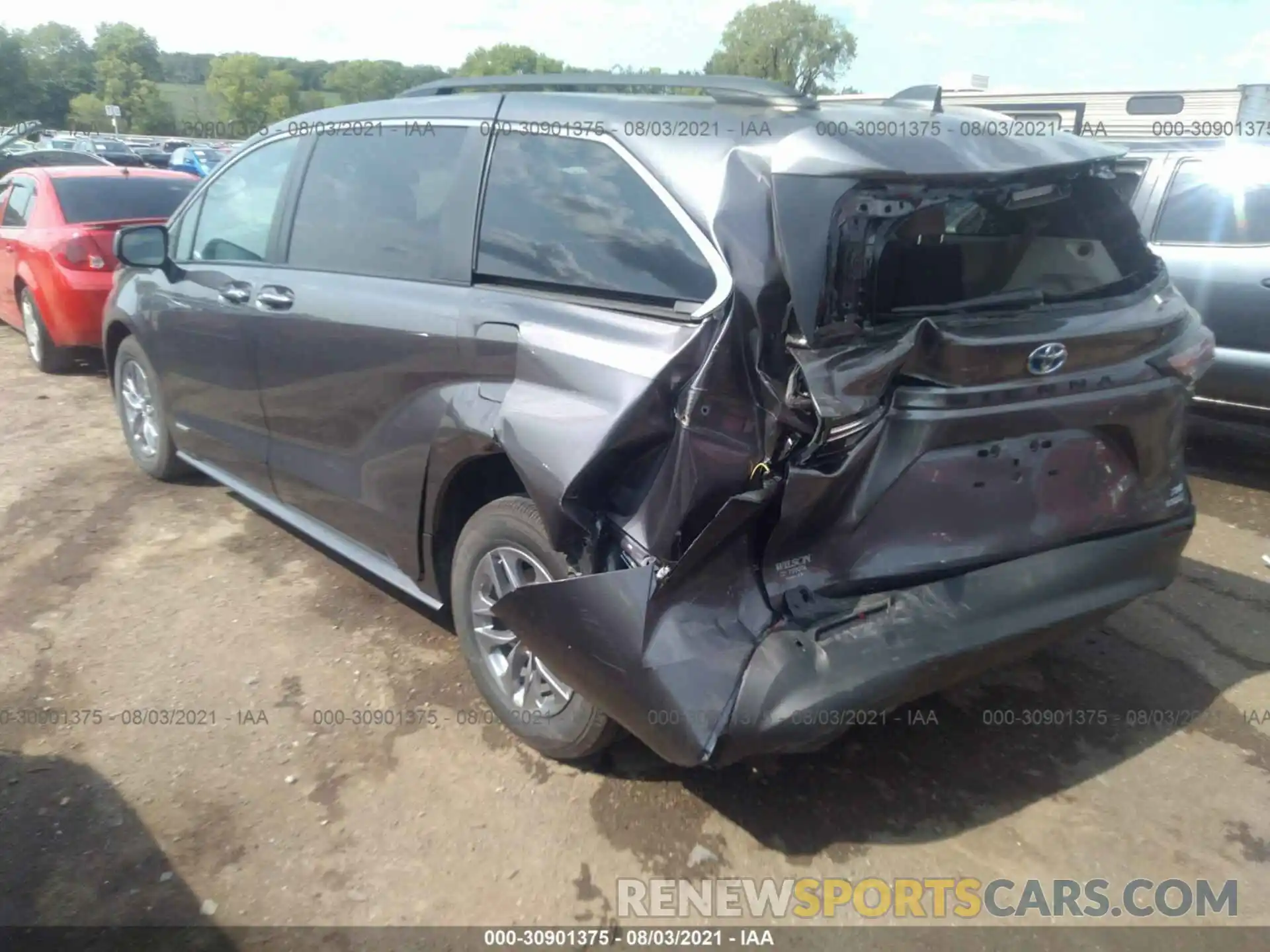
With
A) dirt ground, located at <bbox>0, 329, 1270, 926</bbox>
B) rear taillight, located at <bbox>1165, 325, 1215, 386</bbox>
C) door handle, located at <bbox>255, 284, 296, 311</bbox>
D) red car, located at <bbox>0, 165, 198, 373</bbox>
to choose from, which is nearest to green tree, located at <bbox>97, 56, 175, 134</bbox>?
red car, located at <bbox>0, 165, 198, 373</bbox>

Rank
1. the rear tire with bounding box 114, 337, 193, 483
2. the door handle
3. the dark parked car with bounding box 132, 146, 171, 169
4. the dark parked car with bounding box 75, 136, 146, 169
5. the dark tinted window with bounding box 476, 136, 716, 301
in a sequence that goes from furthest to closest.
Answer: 1. the dark parked car with bounding box 132, 146, 171, 169
2. the dark parked car with bounding box 75, 136, 146, 169
3. the rear tire with bounding box 114, 337, 193, 483
4. the door handle
5. the dark tinted window with bounding box 476, 136, 716, 301

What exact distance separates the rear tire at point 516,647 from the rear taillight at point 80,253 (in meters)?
5.57

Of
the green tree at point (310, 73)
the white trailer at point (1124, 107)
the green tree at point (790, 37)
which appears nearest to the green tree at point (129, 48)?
the green tree at point (310, 73)

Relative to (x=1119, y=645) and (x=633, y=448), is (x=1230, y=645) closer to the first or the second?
(x=1119, y=645)

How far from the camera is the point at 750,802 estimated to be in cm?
286

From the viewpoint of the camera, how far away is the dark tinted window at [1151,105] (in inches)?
551

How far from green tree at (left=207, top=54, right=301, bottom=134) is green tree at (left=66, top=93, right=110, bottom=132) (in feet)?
25.9

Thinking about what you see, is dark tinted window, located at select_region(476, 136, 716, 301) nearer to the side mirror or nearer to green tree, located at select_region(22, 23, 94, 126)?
the side mirror

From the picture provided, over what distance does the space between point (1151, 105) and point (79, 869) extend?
15.8m

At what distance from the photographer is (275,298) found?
149 inches

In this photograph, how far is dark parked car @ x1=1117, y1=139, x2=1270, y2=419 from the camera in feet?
18.3

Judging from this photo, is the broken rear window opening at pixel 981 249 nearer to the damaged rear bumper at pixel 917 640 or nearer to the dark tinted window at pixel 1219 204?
the damaged rear bumper at pixel 917 640

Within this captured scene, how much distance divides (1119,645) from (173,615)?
371cm

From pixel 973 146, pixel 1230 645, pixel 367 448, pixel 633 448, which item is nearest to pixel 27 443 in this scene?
pixel 367 448
